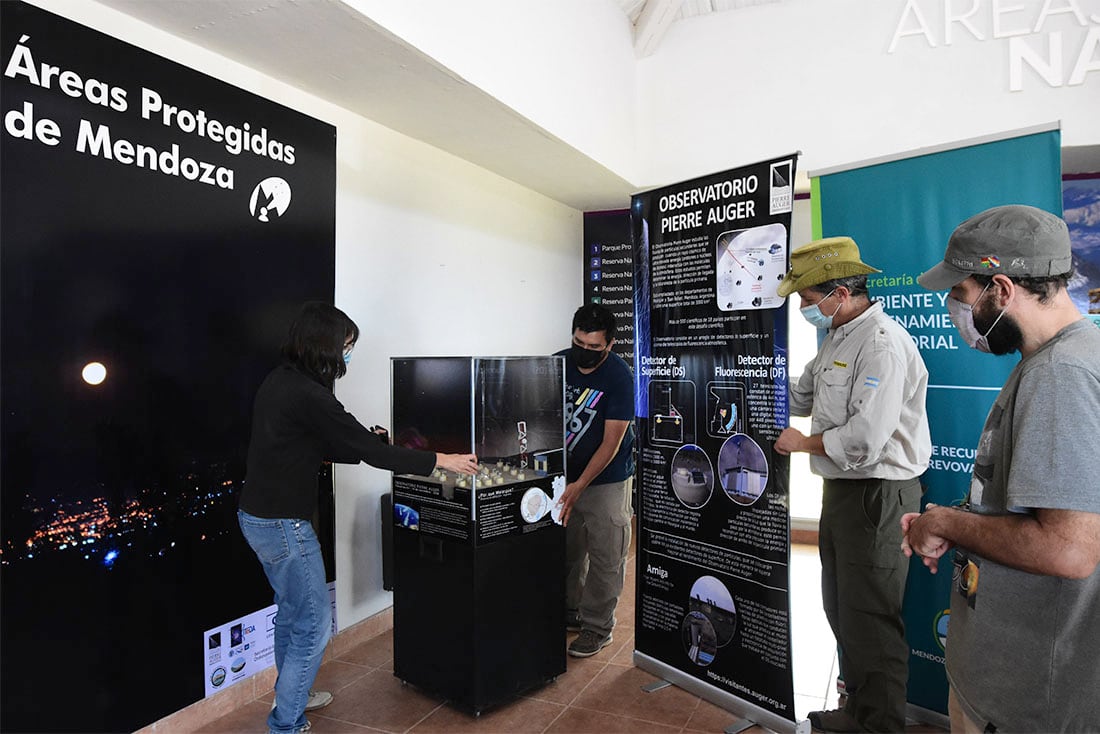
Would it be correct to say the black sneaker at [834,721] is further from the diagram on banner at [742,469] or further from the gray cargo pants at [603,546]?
the gray cargo pants at [603,546]

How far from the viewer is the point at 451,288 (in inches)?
171

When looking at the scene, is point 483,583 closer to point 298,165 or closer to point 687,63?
point 298,165

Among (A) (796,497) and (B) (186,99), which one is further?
(A) (796,497)

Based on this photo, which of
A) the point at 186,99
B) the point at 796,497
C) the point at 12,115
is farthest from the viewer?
the point at 796,497

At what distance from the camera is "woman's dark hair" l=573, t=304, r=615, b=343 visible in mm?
3424

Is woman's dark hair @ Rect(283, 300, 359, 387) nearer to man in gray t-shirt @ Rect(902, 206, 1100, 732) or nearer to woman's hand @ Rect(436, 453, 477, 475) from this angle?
woman's hand @ Rect(436, 453, 477, 475)

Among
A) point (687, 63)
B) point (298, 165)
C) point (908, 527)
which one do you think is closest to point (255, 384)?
point (298, 165)

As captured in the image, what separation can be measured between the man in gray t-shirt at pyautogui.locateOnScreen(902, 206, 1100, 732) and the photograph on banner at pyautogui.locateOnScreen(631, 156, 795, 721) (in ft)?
3.51

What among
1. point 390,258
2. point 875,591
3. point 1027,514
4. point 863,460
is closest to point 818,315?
point 863,460

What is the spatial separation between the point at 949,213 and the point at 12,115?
11.0ft

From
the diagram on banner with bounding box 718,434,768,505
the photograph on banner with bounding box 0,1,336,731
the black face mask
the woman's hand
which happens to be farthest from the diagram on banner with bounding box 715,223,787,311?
the photograph on banner with bounding box 0,1,336,731

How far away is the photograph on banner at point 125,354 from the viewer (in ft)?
7.09

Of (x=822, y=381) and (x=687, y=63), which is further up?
(x=687, y=63)

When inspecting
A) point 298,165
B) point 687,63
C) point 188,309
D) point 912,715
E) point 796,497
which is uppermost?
point 687,63
